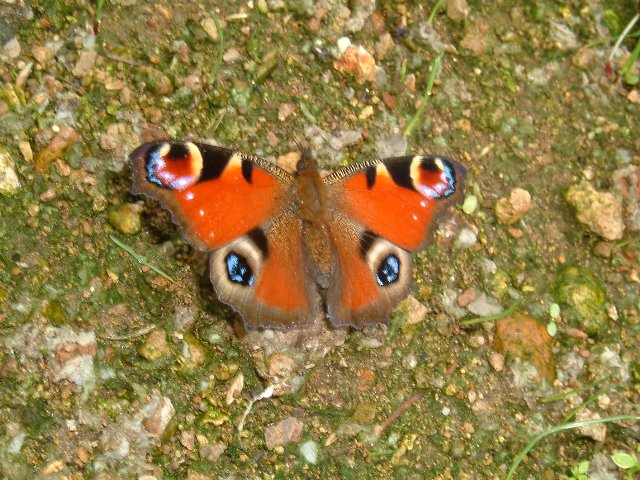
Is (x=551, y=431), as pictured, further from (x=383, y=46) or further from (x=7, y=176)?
(x=7, y=176)

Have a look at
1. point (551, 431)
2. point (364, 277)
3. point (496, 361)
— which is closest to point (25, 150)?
point (364, 277)

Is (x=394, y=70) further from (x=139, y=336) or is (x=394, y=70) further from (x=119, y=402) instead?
(x=119, y=402)

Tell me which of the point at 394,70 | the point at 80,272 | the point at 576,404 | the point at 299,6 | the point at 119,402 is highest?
the point at 299,6

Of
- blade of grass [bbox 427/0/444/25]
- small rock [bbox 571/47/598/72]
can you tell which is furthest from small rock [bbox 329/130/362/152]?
small rock [bbox 571/47/598/72]

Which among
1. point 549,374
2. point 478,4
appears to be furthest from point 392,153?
point 549,374

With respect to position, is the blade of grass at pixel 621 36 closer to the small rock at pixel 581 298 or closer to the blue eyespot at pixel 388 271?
the small rock at pixel 581 298

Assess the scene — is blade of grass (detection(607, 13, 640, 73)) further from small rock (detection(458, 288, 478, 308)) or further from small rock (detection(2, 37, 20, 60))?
small rock (detection(2, 37, 20, 60))
